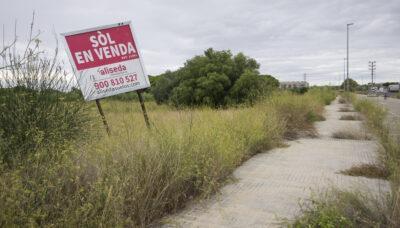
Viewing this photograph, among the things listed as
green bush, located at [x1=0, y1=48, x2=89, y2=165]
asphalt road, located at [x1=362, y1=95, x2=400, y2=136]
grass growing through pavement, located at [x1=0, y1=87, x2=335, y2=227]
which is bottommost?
asphalt road, located at [x1=362, y1=95, x2=400, y2=136]

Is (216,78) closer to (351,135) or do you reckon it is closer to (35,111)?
(351,135)

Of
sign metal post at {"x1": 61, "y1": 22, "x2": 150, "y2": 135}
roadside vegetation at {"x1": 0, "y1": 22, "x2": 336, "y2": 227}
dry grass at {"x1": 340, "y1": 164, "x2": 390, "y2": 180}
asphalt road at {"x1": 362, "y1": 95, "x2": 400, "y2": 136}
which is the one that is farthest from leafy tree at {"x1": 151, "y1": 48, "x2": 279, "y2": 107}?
dry grass at {"x1": 340, "y1": 164, "x2": 390, "y2": 180}

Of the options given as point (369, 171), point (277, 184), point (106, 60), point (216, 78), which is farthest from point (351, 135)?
point (216, 78)

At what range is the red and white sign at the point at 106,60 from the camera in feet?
21.6

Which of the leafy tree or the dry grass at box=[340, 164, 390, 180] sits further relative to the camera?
the leafy tree

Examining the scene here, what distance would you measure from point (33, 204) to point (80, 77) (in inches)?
155

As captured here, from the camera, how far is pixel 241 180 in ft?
17.9

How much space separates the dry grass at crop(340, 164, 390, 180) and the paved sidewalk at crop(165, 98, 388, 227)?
0.21 meters

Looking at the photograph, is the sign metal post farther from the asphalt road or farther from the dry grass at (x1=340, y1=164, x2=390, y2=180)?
the asphalt road

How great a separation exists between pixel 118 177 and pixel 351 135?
817cm

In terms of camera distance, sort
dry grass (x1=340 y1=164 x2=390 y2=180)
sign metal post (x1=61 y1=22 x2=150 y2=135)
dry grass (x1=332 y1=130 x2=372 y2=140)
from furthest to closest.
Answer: dry grass (x1=332 y1=130 x2=372 y2=140)
sign metal post (x1=61 y1=22 x2=150 y2=135)
dry grass (x1=340 y1=164 x2=390 y2=180)

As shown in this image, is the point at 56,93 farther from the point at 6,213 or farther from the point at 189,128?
the point at 6,213

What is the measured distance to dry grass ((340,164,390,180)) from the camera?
5508 mm

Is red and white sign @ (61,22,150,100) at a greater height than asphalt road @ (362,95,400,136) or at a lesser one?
greater
